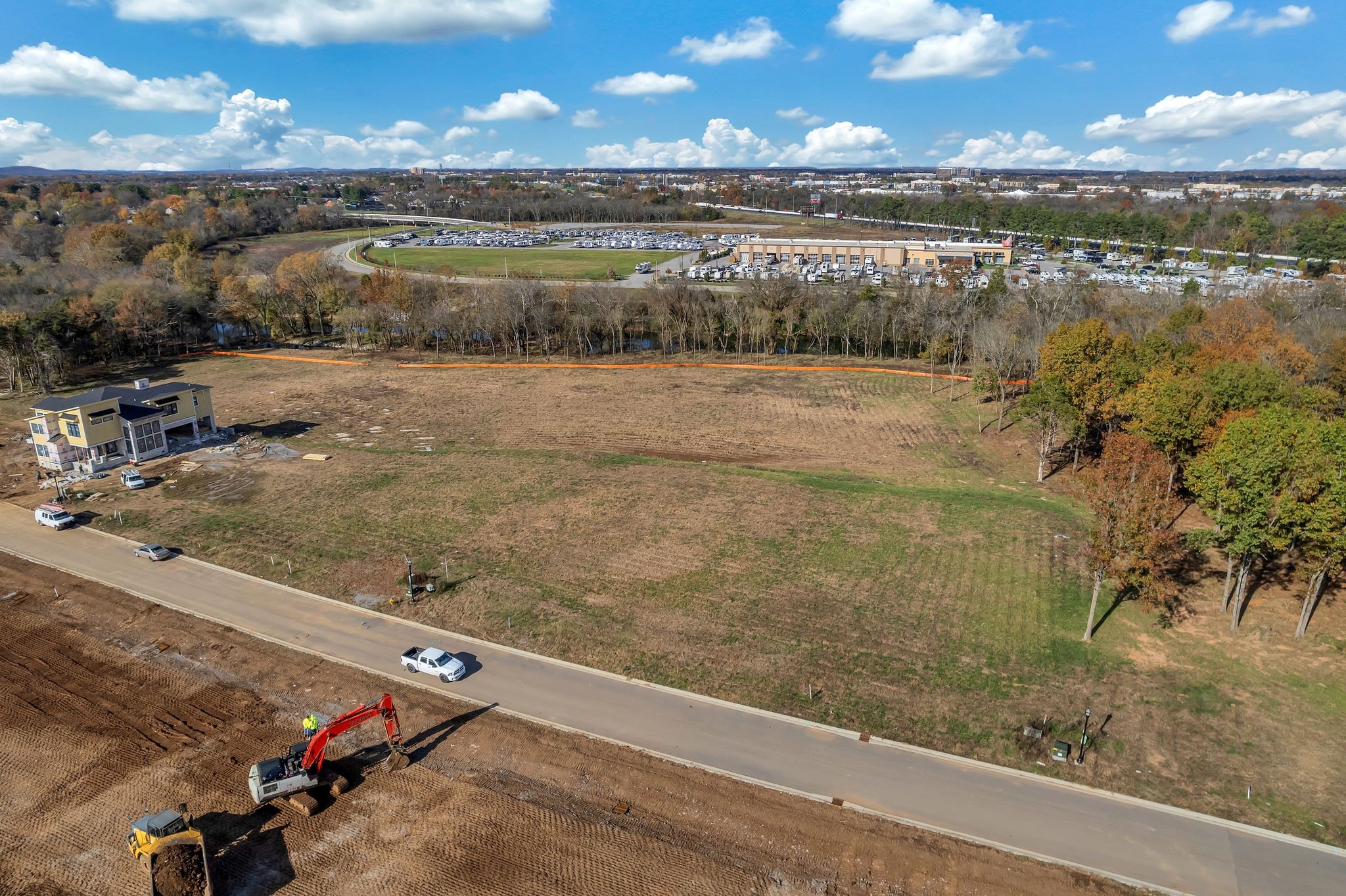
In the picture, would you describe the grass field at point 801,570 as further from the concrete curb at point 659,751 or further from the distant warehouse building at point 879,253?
the distant warehouse building at point 879,253

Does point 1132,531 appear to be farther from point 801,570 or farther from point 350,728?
point 350,728

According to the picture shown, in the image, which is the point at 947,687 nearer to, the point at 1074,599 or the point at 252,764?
the point at 1074,599

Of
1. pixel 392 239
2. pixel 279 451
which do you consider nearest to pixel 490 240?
pixel 392 239

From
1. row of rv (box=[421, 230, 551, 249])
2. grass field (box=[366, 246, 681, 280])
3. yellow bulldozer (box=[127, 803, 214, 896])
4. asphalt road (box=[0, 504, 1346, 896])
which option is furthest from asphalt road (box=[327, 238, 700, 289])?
yellow bulldozer (box=[127, 803, 214, 896])

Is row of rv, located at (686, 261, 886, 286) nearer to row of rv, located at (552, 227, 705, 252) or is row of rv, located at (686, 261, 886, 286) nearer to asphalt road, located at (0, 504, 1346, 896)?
row of rv, located at (552, 227, 705, 252)

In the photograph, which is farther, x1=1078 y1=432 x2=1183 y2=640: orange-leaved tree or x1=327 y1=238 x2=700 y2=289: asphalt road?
x1=327 y1=238 x2=700 y2=289: asphalt road

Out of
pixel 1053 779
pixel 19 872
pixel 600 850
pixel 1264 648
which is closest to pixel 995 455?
pixel 1264 648
